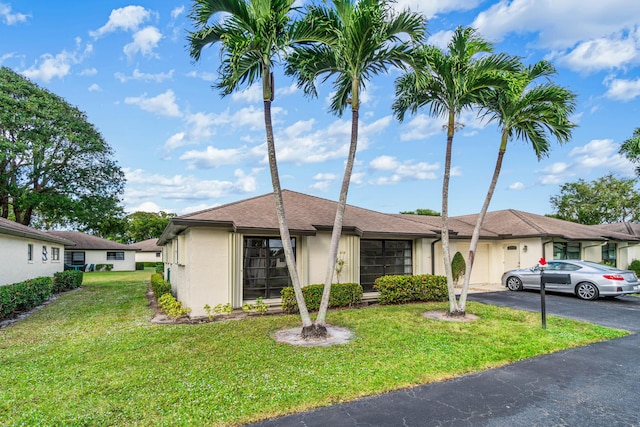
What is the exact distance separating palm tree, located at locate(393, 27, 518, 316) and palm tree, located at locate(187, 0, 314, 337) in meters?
3.37

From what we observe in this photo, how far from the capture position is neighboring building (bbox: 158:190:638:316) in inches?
379

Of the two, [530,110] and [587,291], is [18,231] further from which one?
[587,291]

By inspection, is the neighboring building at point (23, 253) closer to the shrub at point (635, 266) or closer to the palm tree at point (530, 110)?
the palm tree at point (530, 110)

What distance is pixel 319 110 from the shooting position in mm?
10016

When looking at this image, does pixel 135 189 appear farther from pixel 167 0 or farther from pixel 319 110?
pixel 319 110

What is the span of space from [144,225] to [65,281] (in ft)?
121

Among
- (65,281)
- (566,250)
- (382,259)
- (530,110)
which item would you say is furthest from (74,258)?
(566,250)

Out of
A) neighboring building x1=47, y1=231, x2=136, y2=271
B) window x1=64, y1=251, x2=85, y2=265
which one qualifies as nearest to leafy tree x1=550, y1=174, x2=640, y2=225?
neighboring building x1=47, y1=231, x2=136, y2=271

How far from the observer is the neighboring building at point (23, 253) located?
11789 mm

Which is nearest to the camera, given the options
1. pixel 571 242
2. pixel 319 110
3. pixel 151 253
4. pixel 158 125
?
pixel 319 110

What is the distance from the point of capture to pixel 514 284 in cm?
1520

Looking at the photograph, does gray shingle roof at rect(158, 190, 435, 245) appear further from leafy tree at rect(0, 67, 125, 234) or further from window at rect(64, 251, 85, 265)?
window at rect(64, 251, 85, 265)

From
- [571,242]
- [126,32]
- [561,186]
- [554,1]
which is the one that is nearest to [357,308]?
[554,1]

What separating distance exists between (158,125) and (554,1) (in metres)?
14.5
